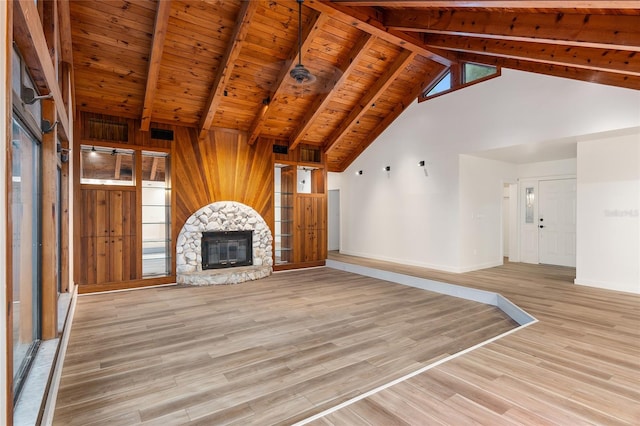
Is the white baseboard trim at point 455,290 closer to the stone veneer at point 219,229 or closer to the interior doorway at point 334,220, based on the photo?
the stone veneer at point 219,229

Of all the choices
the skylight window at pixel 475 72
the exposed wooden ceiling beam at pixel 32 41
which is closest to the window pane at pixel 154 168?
the exposed wooden ceiling beam at pixel 32 41

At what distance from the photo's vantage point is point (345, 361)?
305 cm

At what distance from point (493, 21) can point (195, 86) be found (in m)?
4.62

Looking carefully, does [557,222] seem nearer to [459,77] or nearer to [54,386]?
[459,77]

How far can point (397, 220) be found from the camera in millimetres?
8133

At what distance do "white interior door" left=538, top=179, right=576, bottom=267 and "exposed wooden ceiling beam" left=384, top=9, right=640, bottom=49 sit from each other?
16.0 feet

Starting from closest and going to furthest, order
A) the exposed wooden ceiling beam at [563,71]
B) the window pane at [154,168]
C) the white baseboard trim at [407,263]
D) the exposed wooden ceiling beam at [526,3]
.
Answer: the exposed wooden ceiling beam at [526,3] < the exposed wooden ceiling beam at [563,71] < the white baseboard trim at [407,263] < the window pane at [154,168]

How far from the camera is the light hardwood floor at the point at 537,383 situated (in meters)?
2.13

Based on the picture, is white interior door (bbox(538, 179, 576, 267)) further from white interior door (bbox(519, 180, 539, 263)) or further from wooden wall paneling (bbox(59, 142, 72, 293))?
wooden wall paneling (bbox(59, 142, 72, 293))

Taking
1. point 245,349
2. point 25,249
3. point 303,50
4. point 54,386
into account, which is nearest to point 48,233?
point 25,249

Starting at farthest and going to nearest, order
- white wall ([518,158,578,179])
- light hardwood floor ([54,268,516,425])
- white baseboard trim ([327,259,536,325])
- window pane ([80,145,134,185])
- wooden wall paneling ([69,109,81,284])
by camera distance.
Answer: white wall ([518,158,578,179]) → window pane ([80,145,134,185]) → wooden wall paneling ([69,109,81,284]) → white baseboard trim ([327,259,536,325]) → light hardwood floor ([54,268,516,425])

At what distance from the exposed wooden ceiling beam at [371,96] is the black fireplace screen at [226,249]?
3079 mm

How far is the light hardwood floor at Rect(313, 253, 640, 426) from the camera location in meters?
2.13

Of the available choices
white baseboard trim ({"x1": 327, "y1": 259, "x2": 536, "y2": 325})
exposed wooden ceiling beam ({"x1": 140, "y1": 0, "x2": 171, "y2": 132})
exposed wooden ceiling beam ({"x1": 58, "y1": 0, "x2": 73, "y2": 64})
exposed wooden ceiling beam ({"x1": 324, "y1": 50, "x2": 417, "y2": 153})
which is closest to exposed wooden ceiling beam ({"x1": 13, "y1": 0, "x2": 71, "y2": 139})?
exposed wooden ceiling beam ({"x1": 58, "y1": 0, "x2": 73, "y2": 64})
